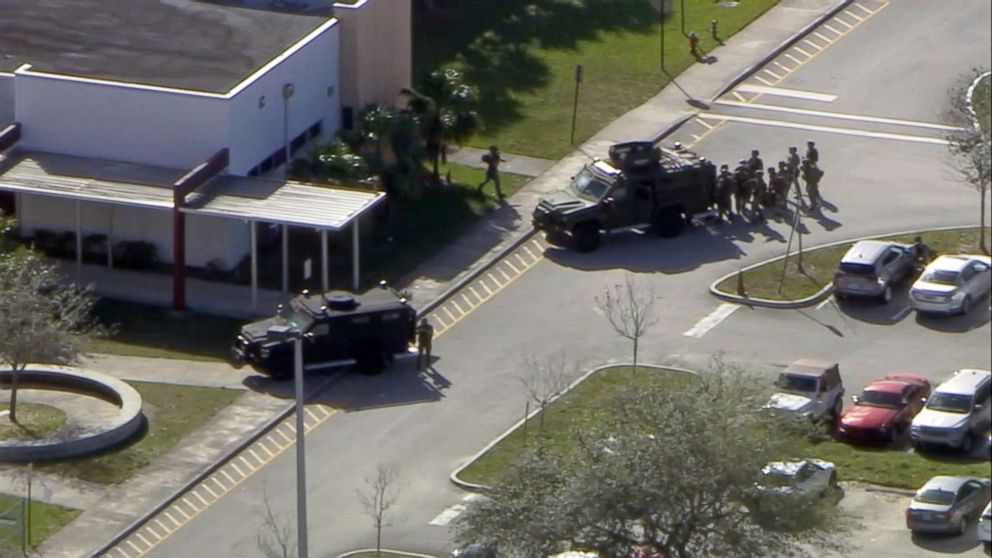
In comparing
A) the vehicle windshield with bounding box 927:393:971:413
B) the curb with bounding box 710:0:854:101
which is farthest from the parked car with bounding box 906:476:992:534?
the curb with bounding box 710:0:854:101

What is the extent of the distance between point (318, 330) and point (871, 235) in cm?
1644

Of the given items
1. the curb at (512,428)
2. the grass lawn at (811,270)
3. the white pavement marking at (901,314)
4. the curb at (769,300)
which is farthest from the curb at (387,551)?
the white pavement marking at (901,314)

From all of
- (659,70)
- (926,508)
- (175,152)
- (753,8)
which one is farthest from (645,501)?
(753,8)

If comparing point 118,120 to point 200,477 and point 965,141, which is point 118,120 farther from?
point 965,141

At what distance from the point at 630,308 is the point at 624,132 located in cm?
1586

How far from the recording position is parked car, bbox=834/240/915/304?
201 ft

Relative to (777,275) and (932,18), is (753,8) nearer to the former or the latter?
(932,18)

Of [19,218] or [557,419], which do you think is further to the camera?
[19,218]

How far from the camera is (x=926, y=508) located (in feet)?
160

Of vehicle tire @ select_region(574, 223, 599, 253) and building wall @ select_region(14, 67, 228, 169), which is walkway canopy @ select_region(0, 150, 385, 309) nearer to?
building wall @ select_region(14, 67, 228, 169)

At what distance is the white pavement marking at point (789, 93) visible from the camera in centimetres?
7694

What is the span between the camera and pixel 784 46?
8100 cm

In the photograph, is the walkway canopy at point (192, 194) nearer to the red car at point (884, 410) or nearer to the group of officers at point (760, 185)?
the group of officers at point (760, 185)

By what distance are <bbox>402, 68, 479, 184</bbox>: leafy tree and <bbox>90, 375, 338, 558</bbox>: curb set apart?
13.6m
